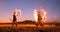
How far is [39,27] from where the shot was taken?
5312 millimetres

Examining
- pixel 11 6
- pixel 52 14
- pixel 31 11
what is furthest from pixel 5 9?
pixel 52 14

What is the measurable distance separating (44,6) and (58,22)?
1.38ft

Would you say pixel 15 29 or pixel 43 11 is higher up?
pixel 43 11

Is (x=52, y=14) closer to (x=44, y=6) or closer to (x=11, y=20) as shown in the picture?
(x=44, y=6)

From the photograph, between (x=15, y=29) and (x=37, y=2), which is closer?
(x=15, y=29)

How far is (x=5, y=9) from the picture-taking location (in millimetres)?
5625

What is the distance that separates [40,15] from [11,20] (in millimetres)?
579

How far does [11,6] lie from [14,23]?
41cm

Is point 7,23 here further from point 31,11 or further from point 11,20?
point 31,11

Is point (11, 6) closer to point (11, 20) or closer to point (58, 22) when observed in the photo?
point (11, 20)

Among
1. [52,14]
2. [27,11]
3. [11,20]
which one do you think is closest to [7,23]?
[11,20]

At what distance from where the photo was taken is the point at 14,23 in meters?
5.39

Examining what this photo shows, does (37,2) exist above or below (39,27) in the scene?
above

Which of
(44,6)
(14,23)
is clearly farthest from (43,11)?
(14,23)
